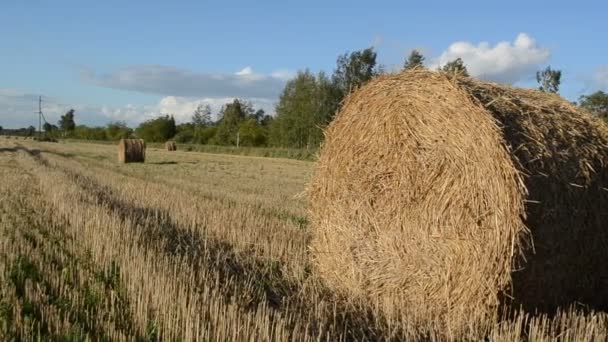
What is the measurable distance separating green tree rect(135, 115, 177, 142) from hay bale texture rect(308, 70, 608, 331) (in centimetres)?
8939

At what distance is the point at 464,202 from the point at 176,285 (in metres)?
2.50

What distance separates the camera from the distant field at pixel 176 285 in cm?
412

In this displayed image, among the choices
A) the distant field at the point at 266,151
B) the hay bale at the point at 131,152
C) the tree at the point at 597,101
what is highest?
the tree at the point at 597,101

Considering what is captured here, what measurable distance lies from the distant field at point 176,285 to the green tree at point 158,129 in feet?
282

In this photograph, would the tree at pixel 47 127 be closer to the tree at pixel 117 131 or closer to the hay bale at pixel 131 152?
the tree at pixel 117 131

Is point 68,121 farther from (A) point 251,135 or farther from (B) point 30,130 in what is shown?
(A) point 251,135

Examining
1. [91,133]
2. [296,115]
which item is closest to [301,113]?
[296,115]

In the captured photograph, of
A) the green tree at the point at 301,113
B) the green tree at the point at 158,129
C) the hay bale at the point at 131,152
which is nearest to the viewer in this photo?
the hay bale at the point at 131,152

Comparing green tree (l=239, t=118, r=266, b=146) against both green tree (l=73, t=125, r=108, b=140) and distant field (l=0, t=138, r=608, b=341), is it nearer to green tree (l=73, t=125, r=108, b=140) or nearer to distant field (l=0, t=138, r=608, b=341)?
green tree (l=73, t=125, r=108, b=140)

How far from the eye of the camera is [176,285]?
4789 mm

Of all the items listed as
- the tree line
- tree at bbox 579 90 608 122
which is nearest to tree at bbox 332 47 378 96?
the tree line

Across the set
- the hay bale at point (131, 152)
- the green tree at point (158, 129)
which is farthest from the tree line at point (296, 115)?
the hay bale at point (131, 152)

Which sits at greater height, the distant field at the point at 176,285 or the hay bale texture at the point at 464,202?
the hay bale texture at the point at 464,202

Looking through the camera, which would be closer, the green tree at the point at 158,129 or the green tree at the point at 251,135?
the green tree at the point at 251,135
